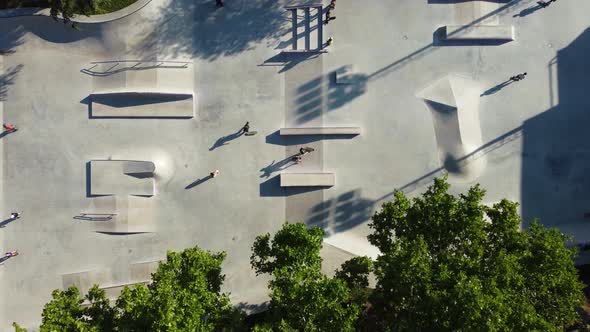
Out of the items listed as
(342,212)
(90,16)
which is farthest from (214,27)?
(342,212)

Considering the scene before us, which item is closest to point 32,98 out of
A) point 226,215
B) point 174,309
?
point 226,215

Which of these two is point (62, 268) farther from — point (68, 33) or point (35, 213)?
point (68, 33)

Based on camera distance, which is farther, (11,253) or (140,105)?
(140,105)

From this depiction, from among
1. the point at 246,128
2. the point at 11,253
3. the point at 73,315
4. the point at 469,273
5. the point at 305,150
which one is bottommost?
the point at 11,253

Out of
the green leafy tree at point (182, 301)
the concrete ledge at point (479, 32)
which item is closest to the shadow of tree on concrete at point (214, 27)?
the concrete ledge at point (479, 32)

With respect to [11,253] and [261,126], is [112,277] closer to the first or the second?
[11,253]
